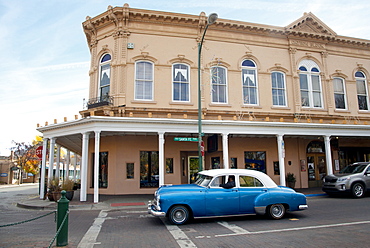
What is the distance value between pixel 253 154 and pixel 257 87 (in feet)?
14.2

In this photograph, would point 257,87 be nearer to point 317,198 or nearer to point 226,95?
point 226,95

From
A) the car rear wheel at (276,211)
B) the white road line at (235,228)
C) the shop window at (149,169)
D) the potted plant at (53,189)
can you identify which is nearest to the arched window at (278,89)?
the shop window at (149,169)

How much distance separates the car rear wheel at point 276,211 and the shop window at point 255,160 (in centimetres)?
949

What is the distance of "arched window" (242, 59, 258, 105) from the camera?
18594 millimetres

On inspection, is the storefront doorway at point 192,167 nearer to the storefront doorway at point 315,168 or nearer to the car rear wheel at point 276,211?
the storefront doorway at point 315,168

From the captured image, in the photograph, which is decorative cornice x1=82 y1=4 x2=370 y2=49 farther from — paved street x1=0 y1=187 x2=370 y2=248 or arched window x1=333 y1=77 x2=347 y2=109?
paved street x1=0 y1=187 x2=370 y2=248


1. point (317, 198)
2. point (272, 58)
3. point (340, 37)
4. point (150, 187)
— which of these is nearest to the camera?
point (317, 198)

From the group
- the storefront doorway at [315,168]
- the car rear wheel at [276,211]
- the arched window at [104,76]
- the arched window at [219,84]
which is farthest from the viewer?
the storefront doorway at [315,168]

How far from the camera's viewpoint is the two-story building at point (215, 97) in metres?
16.6

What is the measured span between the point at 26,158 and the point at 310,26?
39.0 m

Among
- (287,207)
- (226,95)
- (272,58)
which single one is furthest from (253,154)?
(287,207)

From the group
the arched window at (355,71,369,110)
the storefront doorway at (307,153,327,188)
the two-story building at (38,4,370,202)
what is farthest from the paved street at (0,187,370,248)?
the arched window at (355,71,369,110)

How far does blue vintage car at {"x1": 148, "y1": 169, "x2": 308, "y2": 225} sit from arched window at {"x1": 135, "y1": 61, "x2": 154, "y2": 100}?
8860 mm

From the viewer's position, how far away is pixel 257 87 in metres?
18.8
